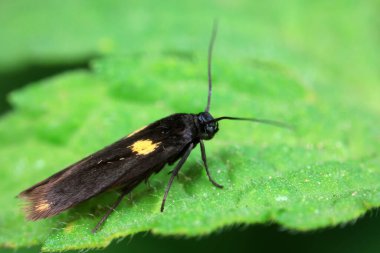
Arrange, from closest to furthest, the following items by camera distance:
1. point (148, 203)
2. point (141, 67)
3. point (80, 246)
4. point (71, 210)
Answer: point (80, 246) → point (148, 203) → point (71, 210) → point (141, 67)

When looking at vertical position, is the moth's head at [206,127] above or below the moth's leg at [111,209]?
above

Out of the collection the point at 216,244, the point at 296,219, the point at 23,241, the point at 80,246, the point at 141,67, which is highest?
the point at 141,67

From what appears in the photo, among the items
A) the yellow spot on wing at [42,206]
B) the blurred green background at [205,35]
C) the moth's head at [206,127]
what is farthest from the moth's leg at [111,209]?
the blurred green background at [205,35]

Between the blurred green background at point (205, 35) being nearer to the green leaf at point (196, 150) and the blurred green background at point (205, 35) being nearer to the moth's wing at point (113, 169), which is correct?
the green leaf at point (196, 150)

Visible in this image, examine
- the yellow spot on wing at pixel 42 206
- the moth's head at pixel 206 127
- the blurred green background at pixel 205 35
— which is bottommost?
the yellow spot on wing at pixel 42 206

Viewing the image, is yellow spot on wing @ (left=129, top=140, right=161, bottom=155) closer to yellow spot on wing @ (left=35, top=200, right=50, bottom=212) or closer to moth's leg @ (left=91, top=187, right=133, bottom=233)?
moth's leg @ (left=91, top=187, right=133, bottom=233)

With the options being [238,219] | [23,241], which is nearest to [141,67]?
[23,241]

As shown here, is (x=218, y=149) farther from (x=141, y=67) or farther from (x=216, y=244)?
(x=141, y=67)
